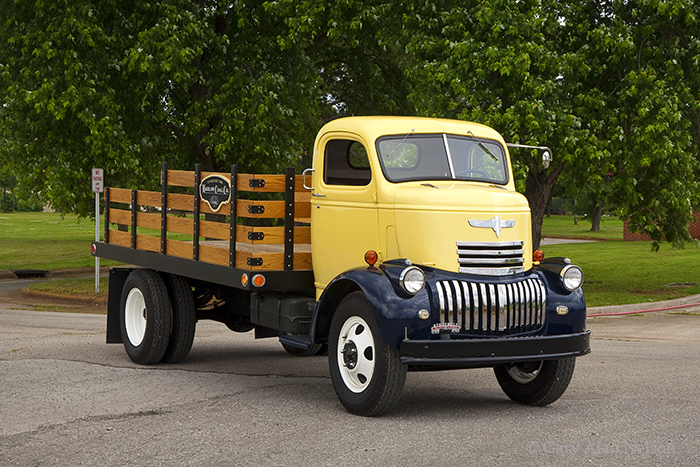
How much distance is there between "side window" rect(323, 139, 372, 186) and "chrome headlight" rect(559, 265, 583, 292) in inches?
79.0

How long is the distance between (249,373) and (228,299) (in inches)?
36.2

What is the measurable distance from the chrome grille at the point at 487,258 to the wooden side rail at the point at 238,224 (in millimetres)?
1751

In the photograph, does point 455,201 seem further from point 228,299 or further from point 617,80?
point 617,80

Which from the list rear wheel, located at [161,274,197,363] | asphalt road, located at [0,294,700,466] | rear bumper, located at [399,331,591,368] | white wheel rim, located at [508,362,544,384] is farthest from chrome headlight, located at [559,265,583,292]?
rear wheel, located at [161,274,197,363]

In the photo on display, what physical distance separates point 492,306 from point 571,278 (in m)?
0.88

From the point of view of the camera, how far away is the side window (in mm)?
8344

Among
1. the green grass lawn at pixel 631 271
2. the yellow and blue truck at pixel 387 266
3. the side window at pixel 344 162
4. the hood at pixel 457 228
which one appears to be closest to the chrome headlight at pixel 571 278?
the yellow and blue truck at pixel 387 266

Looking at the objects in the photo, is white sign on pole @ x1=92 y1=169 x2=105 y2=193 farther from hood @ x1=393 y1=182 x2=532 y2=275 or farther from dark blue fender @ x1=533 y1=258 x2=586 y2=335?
dark blue fender @ x1=533 y1=258 x2=586 y2=335

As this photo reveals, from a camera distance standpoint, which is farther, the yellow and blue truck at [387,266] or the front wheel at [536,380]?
the front wheel at [536,380]

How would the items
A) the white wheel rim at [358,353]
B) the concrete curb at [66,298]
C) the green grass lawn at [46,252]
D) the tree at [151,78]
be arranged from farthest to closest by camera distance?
the green grass lawn at [46,252] < the concrete curb at [66,298] < the tree at [151,78] < the white wheel rim at [358,353]

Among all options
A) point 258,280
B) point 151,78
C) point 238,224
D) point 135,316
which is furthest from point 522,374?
point 151,78

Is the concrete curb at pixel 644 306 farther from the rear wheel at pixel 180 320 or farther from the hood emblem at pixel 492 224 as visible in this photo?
the hood emblem at pixel 492 224

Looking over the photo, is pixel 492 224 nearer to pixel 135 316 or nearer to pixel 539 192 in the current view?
pixel 135 316

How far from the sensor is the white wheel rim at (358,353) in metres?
7.21
